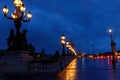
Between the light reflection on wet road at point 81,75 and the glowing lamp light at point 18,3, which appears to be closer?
the light reflection on wet road at point 81,75

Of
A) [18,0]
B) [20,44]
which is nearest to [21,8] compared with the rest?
[18,0]

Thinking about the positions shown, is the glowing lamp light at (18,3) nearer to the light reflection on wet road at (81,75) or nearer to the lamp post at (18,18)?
the lamp post at (18,18)

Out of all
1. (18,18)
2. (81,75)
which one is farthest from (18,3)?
(81,75)

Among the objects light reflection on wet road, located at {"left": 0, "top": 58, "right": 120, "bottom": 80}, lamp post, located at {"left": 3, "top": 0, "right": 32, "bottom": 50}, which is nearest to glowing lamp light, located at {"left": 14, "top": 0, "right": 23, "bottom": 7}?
lamp post, located at {"left": 3, "top": 0, "right": 32, "bottom": 50}

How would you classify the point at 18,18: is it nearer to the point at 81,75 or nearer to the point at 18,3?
the point at 18,3

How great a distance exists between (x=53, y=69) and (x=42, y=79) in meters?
13.6

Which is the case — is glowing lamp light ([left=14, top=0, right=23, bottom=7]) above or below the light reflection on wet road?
above

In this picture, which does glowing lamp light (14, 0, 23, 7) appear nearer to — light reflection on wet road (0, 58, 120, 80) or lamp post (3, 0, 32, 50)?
lamp post (3, 0, 32, 50)

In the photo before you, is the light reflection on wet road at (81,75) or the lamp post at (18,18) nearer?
the light reflection on wet road at (81,75)

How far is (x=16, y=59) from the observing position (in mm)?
31344

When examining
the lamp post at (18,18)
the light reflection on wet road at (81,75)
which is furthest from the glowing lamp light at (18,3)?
the light reflection on wet road at (81,75)

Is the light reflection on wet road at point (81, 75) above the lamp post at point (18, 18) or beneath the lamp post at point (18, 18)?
beneath

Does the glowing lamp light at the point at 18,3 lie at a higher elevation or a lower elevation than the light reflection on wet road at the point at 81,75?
higher

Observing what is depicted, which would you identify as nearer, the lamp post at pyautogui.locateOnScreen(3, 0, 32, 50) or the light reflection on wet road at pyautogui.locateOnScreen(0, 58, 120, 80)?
the light reflection on wet road at pyautogui.locateOnScreen(0, 58, 120, 80)
